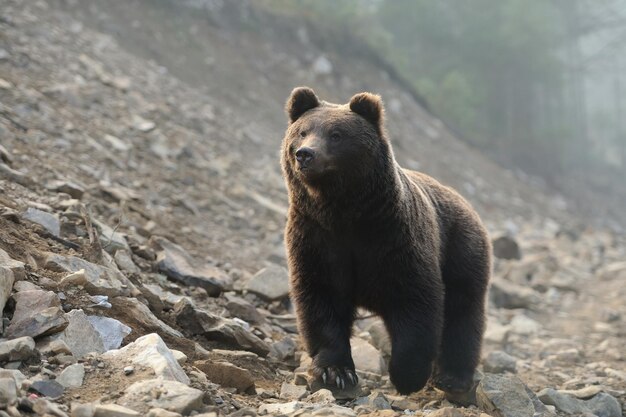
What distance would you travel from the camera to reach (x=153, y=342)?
3656mm

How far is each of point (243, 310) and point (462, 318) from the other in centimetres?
166

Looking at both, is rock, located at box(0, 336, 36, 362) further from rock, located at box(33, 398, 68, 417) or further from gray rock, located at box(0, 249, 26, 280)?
gray rock, located at box(0, 249, 26, 280)

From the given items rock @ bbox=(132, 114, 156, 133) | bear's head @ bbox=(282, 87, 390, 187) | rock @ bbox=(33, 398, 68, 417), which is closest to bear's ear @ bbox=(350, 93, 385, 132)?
bear's head @ bbox=(282, 87, 390, 187)

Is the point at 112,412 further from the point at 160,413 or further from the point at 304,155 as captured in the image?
the point at 304,155

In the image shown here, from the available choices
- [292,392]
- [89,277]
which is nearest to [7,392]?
[89,277]

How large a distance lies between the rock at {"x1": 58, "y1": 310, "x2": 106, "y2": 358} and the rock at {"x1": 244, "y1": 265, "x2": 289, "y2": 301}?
97.5 inches

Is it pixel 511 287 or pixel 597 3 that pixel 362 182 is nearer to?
pixel 511 287

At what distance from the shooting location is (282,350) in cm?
532

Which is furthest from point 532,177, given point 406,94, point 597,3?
point 597,3

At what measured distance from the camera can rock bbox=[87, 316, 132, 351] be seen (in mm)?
3994

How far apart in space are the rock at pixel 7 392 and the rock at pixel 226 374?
1328 mm

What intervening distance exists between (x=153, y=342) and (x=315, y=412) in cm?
89

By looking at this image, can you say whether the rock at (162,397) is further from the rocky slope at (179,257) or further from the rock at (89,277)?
the rock at (89,277)

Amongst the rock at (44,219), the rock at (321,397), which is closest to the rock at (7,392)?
the rock at (321,397)
